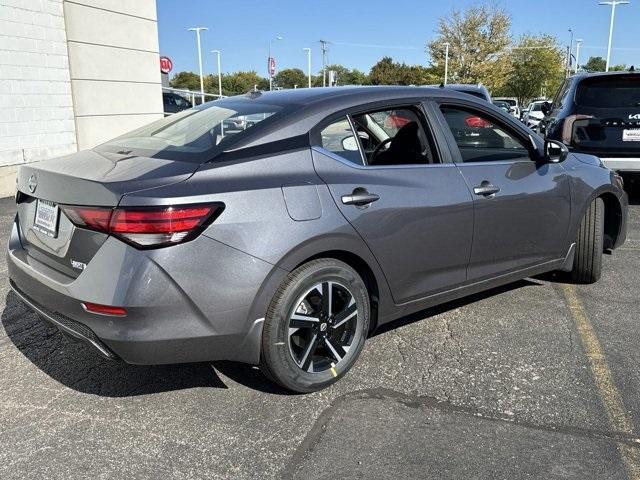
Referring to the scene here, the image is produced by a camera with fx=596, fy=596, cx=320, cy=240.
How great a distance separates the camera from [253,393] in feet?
10.5

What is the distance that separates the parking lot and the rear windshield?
14.6ft

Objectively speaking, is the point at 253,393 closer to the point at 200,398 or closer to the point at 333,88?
the point at 200,398

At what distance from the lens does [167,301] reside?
2.60 m

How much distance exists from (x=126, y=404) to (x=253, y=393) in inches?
25.8

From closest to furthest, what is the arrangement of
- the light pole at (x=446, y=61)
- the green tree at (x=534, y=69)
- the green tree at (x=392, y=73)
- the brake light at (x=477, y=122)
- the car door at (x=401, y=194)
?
the car door at (x=401, y=194) < the brake light at (x=477, y=122) < the light pole at (x=446, y=61) < the green tree at (x=534, y=69) < the green tree at (x=392, y=73)

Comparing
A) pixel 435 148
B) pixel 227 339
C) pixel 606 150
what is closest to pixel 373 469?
pixel 227 339

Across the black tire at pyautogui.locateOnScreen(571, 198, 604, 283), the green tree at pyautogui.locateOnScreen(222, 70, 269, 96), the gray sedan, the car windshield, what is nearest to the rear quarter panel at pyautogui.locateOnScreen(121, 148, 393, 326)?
the gray sedan

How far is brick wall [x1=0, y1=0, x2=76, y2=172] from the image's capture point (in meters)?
8.81

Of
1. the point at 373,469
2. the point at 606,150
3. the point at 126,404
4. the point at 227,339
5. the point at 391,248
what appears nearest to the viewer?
the point at 373,469

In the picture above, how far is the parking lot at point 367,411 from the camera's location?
8.45 feet

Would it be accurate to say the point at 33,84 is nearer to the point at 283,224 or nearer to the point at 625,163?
the point at 283,224

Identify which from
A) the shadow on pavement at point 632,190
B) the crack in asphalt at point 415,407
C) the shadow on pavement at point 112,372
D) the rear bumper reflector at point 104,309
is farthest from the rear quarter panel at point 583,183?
the shadow on pavement at point 632,190

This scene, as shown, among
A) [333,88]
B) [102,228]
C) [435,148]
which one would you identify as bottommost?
[102,228]

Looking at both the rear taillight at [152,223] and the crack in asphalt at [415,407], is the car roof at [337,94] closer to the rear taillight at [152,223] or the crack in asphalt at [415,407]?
the rear taillight at [152,223]
